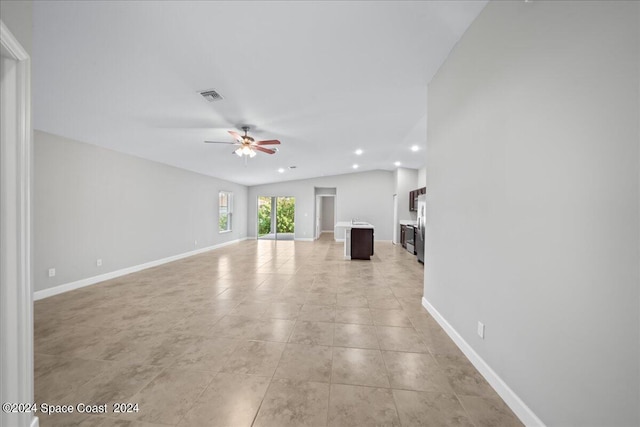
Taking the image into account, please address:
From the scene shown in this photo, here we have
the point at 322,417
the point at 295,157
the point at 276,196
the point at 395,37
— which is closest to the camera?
the point at 322,417

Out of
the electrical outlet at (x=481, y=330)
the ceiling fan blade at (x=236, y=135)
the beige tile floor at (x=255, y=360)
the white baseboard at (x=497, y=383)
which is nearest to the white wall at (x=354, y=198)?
the beige tile floor at (x=255, y=360)

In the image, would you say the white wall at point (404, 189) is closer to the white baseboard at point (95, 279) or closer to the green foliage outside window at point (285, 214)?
the green foliage outside window at point (285, 214)

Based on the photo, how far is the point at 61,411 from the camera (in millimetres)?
1607

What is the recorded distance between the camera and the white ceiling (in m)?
1.89

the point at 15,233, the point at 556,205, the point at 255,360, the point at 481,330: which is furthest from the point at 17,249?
the point at 481,330

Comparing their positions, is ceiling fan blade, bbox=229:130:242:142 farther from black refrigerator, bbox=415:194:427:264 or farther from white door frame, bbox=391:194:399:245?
white door frame, bbox=391:194:399:245

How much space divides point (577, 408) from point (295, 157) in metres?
6.39

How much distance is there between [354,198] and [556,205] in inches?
360

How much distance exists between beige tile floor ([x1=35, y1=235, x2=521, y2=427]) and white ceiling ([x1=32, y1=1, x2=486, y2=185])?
8.47 feet

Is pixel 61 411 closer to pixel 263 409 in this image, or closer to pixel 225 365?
pixel 225 365

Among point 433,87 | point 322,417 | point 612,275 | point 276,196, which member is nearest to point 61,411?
point 322,417

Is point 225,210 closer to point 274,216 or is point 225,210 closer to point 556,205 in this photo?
point 274,216

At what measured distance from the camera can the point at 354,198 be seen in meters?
10.5

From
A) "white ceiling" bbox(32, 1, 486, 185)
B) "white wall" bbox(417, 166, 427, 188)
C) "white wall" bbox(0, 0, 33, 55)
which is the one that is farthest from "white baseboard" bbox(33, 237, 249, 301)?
"white wall" bbox(417, 166, 427, 188)
